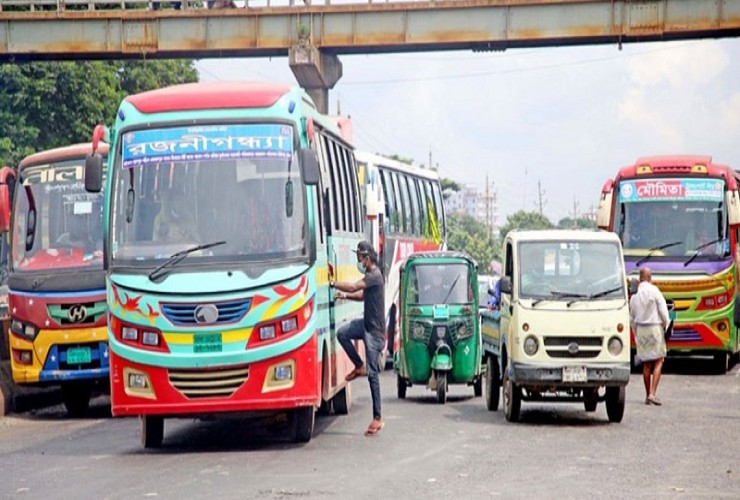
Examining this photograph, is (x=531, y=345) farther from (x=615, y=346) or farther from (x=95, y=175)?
(x=95, y=175)

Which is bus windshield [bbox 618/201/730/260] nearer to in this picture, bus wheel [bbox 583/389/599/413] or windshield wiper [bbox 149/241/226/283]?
bus wheel [bbox 583/389/599/413]

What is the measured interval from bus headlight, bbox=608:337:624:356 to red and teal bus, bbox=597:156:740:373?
10041 millimetres

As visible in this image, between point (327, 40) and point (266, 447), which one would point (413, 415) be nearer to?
point (266, 447)

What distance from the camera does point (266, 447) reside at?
51.6ft

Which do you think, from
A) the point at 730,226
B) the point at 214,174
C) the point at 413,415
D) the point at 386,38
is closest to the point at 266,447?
the point at 214,174

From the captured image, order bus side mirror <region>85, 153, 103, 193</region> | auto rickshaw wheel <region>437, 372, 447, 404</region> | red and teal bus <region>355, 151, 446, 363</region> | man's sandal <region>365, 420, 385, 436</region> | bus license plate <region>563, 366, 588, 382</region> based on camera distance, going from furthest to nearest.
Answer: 1. red and teal bus <region>355, 151, 446, 363</region>
2. auto rickshaw wheel <region>437, 372, 447, 404</region>
3. bus license plate <region>563, 366, 588, 382</region>
4. man's sandal <region>365, 420, 385, 436</region>
5. bus side mirror <region>85, 153, 103, 193</region>

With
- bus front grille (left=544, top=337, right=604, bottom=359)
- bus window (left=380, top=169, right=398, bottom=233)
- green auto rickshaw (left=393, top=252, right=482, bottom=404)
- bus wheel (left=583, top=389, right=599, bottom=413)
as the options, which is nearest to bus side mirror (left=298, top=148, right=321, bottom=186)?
bus front grille (left=544, top=337, right=604, bottom=359)

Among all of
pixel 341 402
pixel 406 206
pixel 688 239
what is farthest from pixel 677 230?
pixel 341 402

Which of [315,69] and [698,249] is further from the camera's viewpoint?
[315,69]

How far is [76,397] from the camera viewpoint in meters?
21.5

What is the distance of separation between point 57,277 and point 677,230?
41.3ft

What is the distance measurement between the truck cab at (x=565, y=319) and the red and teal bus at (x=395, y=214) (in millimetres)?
8048

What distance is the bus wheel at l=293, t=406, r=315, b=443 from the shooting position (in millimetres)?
15773

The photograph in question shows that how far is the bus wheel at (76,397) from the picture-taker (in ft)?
70.0
